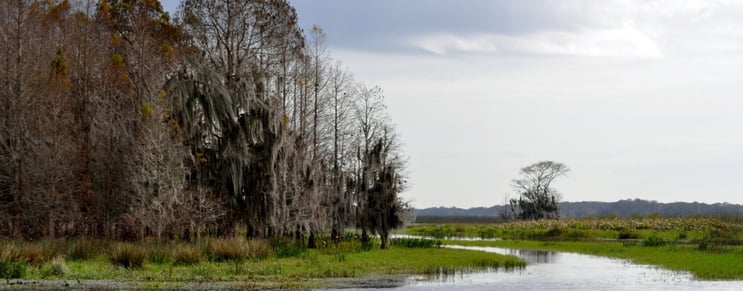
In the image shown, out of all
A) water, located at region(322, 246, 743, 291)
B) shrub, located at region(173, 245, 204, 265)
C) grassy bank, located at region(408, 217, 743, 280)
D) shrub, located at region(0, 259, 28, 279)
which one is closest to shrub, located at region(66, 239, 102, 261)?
shrub, located at region(173, 245, 204, 265)

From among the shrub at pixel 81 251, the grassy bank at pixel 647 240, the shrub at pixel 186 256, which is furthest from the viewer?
the grassy bank at pixel 647 240

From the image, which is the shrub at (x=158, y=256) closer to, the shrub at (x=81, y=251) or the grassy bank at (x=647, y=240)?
the shrub at (x=81, y=251)

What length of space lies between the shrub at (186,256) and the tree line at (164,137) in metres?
5.09

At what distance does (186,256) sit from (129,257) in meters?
2.54

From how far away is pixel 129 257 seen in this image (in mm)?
30828

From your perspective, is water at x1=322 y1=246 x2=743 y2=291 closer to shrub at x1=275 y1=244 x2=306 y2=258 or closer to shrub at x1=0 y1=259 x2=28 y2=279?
shrub at x1=275 y1=244 x2=306 y2=258

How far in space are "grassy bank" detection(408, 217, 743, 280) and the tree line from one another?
13.8 m

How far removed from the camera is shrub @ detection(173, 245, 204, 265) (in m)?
32.7

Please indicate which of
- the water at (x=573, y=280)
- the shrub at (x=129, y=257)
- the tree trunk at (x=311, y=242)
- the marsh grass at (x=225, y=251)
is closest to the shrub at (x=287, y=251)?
the marsh grass at (x=225, y=251)

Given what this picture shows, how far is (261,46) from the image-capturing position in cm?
4850

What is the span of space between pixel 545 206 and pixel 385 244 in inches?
2751

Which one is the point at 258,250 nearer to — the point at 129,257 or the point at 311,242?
the point at 129,257

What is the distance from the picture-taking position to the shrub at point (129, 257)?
1208 inches

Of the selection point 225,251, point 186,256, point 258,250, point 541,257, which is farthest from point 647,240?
point 186,256
